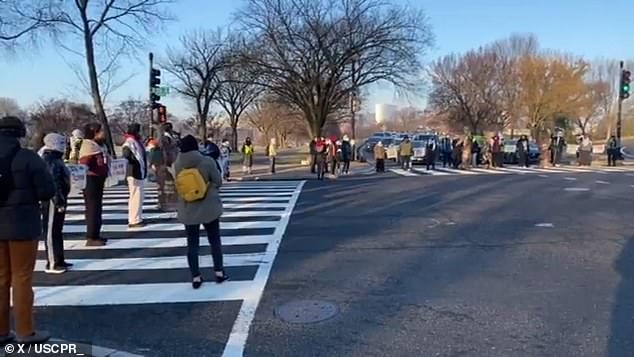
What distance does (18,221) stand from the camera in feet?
16.2

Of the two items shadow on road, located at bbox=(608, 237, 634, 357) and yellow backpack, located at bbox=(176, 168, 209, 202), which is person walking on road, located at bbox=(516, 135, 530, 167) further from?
yellow backpack, located at bbox=(176, 168, 209, 202)

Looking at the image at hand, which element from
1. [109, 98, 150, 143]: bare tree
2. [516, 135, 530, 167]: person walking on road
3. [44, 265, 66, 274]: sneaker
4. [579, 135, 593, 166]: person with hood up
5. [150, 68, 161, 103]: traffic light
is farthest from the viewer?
[109, 98, 150, 143]: bare tree

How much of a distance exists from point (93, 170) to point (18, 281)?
14.5 feet

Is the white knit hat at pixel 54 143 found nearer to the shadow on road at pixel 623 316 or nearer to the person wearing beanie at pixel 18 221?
the person wearing beanie at pixel 18 221

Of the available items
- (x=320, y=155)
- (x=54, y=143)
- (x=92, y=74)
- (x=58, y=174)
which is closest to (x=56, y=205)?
(x=58, y=174)

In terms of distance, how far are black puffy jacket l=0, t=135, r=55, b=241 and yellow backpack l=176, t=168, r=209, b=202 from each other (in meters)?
2.11

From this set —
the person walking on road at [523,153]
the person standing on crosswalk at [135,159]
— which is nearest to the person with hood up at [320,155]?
the person walking on road at [523,153]

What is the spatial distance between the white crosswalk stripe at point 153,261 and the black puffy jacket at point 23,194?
184cm

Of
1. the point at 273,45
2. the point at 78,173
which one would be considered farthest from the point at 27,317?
the point at 273,45

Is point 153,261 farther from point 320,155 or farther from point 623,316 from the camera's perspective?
point 320,155

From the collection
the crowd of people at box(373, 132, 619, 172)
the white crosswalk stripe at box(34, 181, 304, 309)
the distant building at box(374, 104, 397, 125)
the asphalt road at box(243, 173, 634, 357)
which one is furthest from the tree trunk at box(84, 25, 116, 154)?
the distant building at box(374, 104, 397, 125)

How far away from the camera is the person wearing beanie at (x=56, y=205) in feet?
25.3

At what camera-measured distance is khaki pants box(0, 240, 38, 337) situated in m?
4.98

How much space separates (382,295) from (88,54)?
26.4 meters
